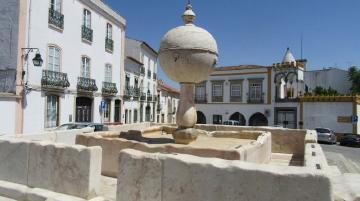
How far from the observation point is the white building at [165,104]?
158ft

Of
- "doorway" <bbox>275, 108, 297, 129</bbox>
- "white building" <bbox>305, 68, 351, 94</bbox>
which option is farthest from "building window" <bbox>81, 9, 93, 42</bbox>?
"white building" <bbox>305, 68, 351, 94</bbox>

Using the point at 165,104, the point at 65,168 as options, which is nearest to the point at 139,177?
the point at 65,168

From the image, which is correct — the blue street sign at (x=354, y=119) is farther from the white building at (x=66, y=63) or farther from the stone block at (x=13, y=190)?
the stone block at (x=13, y=190)

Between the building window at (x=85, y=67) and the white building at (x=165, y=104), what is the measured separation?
71.5ft

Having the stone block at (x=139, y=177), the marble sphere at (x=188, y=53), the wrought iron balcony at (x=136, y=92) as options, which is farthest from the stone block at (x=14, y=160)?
the wrought iron balcony at (x=136, y=92)

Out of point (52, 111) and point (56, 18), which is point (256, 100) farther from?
point (56, 18)

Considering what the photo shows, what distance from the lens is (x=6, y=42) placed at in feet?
60.0

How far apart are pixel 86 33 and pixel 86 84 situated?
4.00 m

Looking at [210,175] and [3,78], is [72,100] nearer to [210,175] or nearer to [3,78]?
[3,78]

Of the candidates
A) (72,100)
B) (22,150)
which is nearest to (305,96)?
(72,100)

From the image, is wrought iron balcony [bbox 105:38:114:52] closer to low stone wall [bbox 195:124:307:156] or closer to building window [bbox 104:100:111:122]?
building window [bbox 104:100:111:122]

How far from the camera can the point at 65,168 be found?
478cm

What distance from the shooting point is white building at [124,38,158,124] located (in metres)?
33.6

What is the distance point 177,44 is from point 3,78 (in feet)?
48.4
